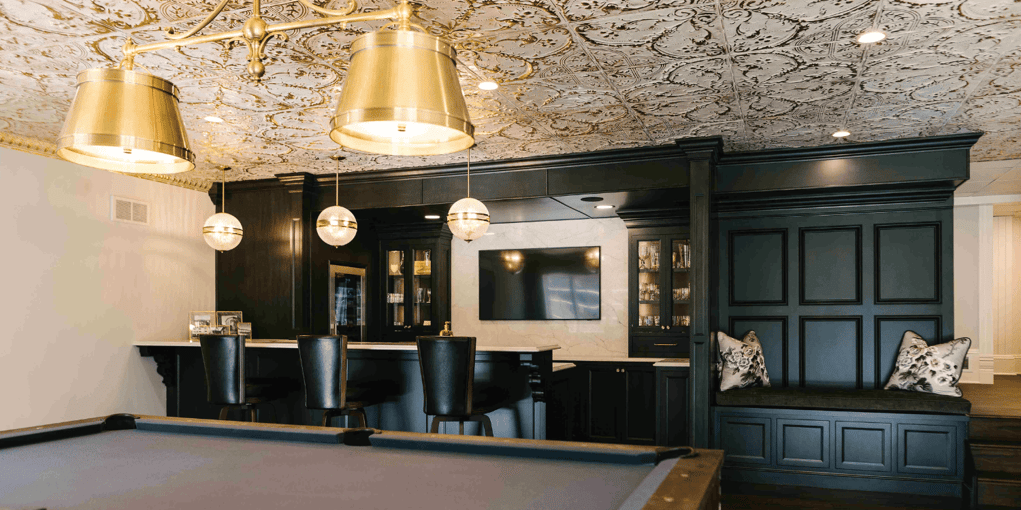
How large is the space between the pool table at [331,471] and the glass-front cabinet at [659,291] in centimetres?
463

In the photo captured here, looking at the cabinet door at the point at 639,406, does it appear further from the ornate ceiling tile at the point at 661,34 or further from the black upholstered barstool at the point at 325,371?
the ornate ceiling tile at the point at 661,34

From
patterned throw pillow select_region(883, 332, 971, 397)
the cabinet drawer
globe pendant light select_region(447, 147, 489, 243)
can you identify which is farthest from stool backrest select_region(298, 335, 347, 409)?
patterned throw pillow select_region(883, 332, 971, 397)

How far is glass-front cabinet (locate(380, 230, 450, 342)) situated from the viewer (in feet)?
25.2

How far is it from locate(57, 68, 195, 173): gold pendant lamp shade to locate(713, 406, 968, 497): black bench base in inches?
177

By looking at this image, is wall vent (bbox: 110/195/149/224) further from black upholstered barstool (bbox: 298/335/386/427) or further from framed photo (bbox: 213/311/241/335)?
black upholstered barstool (bbox: 298/335/386/427)

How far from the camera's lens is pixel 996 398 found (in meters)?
5.90

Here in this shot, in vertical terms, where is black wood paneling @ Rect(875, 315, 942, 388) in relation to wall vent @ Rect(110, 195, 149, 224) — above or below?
below

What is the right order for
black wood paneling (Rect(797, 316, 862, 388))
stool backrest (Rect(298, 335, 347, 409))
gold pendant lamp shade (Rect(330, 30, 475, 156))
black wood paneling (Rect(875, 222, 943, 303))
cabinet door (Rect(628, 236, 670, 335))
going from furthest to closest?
cabinet door (Rect(628, 236, 670, 335)) → black wood paneling (Rect(797, 316, 862, 388)) → black wood paneling (Rect(875, 222, 943, 303)) → stool backrest (Rect(298, 335, 347, 409)) → gold pendant lamp shade (Rect(330, 30, 475, 156))

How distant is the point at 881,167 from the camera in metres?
5.25

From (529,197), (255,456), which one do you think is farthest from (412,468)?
(529,197)

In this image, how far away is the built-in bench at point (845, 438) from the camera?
15.9ft

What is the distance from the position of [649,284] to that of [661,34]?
4.00m

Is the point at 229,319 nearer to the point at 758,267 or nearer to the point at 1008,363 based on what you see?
the point at 758,267

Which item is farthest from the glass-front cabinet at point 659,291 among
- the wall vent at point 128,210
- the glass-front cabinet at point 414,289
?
the wall vent at point 128,210
